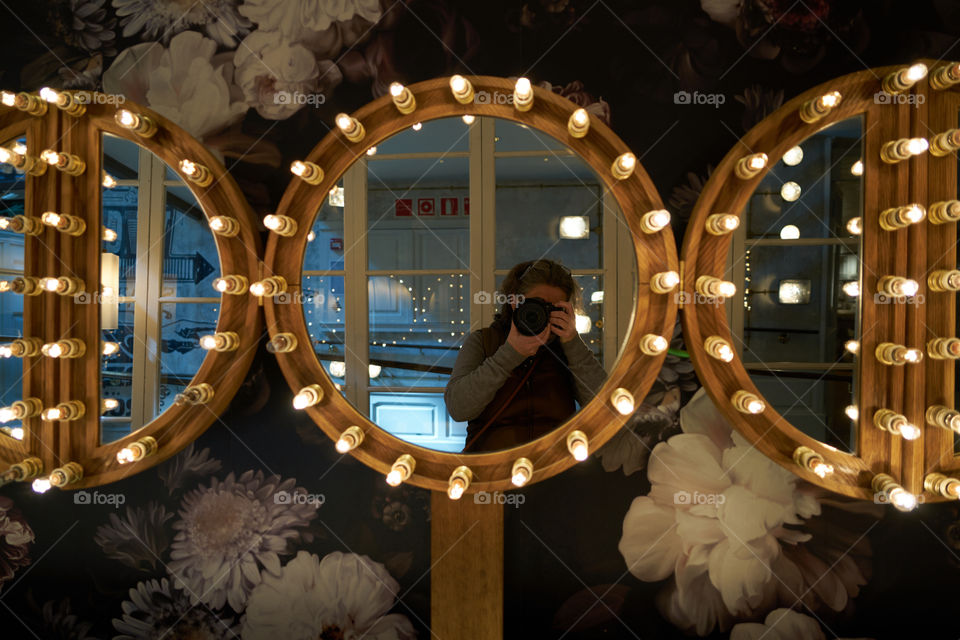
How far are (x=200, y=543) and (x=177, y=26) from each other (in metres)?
1.18

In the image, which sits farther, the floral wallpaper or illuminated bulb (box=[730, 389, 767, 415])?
the floral wallpaper

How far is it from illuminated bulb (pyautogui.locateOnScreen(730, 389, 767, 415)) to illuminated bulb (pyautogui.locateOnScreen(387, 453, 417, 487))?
25.1 inches

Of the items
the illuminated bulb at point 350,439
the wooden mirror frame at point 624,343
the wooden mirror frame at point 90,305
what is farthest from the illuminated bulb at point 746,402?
the wooden mirror frame at point 90,305

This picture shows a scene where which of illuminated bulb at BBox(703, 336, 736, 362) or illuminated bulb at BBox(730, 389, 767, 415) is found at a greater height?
illuminated bulb at BBox(703, 336, 736, 362)

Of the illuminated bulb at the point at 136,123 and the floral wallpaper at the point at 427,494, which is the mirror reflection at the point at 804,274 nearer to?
the floral wallpaper at the point at 427,494

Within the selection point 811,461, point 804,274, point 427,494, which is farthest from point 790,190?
point 427,494

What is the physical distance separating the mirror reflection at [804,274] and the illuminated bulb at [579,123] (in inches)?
14.2

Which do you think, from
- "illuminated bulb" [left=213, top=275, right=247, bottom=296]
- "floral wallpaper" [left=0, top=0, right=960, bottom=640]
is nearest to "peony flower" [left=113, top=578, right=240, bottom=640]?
"floral wallpaper" [left=0, top=0, right=960, bottom=640]

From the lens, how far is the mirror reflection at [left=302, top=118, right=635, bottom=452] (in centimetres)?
89

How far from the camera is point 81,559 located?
108 centimetres

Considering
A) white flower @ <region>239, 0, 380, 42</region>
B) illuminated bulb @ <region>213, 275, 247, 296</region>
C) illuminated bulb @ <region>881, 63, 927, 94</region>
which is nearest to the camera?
illuminated bulb @ <region>881, 63, 927, 94</region>

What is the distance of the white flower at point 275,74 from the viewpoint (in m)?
1.01

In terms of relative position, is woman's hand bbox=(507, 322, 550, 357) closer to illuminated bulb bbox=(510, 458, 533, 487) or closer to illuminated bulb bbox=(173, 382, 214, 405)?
illuminated bulb bbox=(510, 458, 533, 487)

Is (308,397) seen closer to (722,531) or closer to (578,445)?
(578,445)
